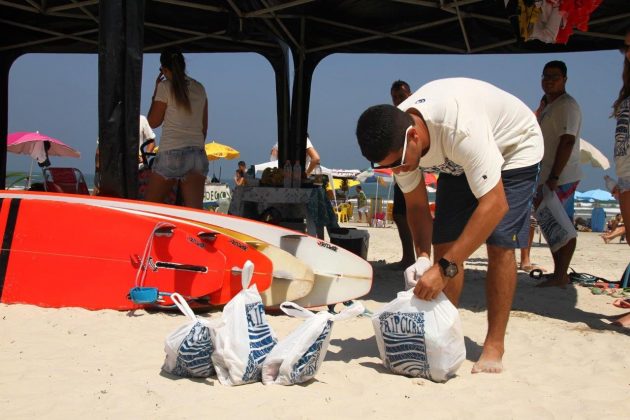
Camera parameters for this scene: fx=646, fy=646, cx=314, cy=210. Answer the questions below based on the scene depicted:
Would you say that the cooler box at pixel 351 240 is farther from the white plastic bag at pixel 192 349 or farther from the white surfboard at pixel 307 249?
the white plastic bag at pixel 192 349

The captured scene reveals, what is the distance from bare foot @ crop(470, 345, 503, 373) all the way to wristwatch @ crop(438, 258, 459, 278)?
0.55m

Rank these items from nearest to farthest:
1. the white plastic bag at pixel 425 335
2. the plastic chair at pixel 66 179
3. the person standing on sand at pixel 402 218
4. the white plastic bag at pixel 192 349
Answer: the white plastic bag at pixel 192 349, the white plastic bag at pixel 425 335, the plastic chair at pixel 66 179, the person standing on sand at pixel 402 218

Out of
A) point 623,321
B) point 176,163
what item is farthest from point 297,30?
point 623,321

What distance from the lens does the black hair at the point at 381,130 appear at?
7.77 ft

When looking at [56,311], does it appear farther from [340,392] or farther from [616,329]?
[616,329]

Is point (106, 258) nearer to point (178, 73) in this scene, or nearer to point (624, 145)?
point (178, 73)

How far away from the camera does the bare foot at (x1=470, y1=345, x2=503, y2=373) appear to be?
115 inches

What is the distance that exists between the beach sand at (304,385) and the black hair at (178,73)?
6.36 feet

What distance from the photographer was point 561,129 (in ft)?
17.6

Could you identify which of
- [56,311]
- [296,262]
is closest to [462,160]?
[296,262]

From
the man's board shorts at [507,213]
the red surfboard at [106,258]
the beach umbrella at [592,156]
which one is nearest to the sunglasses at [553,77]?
the man's board shorts at [507,213]

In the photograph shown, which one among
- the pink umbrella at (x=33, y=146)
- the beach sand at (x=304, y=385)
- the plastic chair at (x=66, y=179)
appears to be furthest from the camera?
the pink umbrella at (x=33, y=146)

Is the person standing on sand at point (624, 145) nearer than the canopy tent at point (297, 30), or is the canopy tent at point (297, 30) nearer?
the person standing on sand at point (624, 145)

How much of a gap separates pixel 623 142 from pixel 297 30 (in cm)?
486
